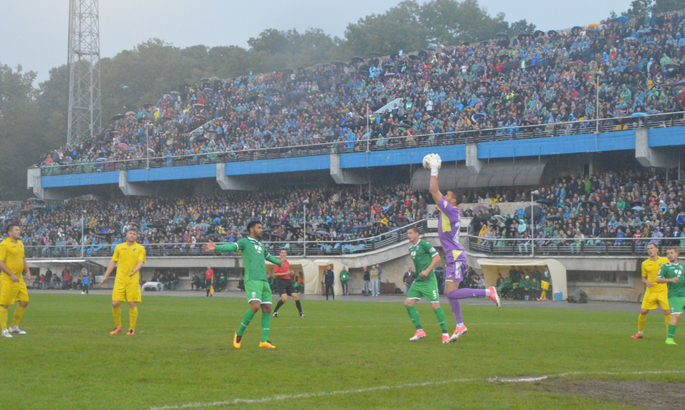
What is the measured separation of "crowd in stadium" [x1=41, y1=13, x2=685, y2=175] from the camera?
41.0 m

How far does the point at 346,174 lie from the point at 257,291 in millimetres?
37404

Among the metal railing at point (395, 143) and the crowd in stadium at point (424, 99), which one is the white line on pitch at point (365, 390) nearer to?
the metal railing at point (395, 143)

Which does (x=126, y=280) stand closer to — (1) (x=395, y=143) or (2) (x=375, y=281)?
(2) (x=375, y=281)

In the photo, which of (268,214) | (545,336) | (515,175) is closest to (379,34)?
(268,214)

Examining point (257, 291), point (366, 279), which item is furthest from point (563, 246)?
point (257, 291)

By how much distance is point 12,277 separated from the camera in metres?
13.8

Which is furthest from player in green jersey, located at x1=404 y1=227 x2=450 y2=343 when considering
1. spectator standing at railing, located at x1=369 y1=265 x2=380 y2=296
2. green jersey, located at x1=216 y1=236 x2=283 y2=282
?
spectator standing at railing, located at x1=369 y1=265 x2=380 y2=296

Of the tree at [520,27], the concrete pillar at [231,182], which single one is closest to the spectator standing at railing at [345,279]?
the concrete pillar at [231,182]

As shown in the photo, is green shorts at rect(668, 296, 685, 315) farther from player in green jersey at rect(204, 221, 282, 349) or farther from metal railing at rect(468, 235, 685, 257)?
metal railing at rect(468, 235, 685, 257)

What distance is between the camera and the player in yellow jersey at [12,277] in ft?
45.5

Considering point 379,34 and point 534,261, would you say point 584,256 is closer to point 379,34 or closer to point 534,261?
point 534,261

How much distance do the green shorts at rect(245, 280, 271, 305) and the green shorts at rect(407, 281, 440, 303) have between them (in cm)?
268

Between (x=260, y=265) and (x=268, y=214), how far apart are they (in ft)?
126

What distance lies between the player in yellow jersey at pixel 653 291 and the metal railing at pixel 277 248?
2297 cm
